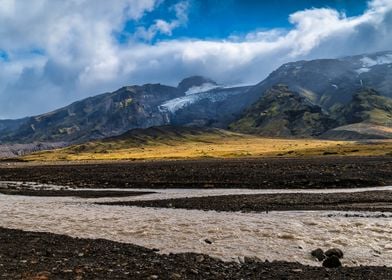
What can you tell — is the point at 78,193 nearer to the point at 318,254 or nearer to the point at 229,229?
the point at 229,229

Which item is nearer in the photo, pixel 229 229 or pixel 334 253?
pixel 334 253

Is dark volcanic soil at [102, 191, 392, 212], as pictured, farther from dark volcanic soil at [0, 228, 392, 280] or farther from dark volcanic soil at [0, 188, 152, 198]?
dark volcanic soil at [0, 228, 392, 280]

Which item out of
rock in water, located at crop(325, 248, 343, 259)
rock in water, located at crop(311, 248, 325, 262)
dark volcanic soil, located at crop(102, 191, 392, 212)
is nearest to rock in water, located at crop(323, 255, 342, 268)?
rock in water, located at crop(311, 248, 325, 262)

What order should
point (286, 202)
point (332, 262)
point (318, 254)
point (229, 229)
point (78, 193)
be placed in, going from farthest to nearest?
point (78, 193)
point (286, 202)
point (229, 229)
point (318, 254)
point (332, 262)

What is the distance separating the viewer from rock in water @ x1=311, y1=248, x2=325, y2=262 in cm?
2555

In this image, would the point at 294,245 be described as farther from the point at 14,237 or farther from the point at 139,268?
the point at 14,237

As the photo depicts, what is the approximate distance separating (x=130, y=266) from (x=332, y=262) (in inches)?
392

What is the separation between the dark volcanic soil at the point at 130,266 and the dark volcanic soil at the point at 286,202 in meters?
20.4

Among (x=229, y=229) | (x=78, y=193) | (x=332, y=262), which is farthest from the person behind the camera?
(x=78, y=193)

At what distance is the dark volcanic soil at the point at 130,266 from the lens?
21062 millimetres

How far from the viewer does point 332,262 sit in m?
23.8

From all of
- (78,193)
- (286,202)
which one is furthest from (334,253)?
(78,193)

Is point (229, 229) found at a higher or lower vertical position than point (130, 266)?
lower

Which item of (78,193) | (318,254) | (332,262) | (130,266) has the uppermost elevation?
(130,266)
